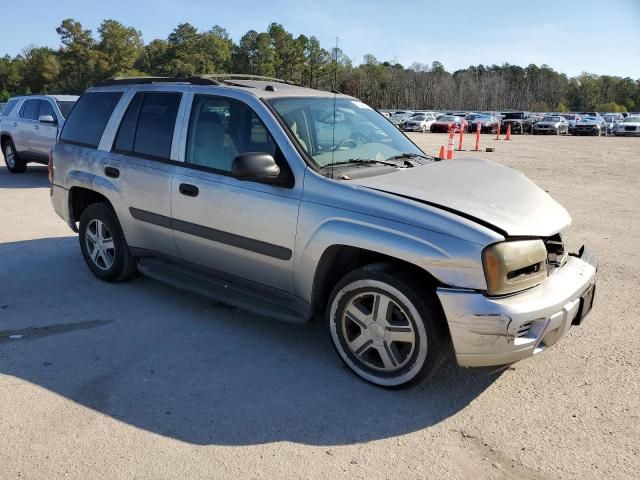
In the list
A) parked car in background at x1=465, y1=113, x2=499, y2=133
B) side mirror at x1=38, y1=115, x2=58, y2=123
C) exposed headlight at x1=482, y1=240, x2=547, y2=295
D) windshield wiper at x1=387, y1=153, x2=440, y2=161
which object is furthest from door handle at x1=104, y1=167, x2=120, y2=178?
parked car in background at x1=465, y1=113, x2=499, y2=133

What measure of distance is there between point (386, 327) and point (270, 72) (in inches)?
3707

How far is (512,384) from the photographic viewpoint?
11.5ft

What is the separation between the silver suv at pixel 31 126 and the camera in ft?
38.2

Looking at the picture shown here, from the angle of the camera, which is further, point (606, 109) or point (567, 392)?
point (606, 109)

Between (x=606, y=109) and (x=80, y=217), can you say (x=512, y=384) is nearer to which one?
(x=80, y=217)

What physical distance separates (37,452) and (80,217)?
317 centimetres

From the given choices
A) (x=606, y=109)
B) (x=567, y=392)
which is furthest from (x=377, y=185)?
(x=606, y=109)

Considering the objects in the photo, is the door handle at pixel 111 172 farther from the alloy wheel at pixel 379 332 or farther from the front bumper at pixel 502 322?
the front bumper at pixel 502 322

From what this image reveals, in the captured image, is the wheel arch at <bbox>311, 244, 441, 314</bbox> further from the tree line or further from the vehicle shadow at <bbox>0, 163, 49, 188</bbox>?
the tree line

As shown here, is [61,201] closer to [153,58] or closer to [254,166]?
[254,166]

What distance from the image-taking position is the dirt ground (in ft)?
8.94

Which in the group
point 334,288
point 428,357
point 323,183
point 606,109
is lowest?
point 428,357

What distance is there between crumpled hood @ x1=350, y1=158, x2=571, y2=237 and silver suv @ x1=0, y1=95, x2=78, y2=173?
9.83 metres

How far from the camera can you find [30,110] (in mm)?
12359
